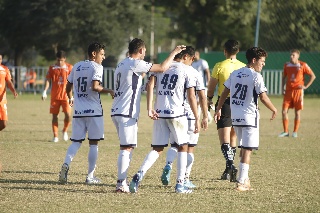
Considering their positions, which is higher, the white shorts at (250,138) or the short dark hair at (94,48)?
the short dark hair at (94,48)

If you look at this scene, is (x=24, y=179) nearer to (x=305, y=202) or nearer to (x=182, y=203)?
(x=182, y=203)

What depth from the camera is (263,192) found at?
35.7 ft

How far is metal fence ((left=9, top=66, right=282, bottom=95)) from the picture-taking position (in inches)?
1688

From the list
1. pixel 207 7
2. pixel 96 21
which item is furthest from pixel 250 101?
pixel 207 7

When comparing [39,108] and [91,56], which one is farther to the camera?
[39,108]

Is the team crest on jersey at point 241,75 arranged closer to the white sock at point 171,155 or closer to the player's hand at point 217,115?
the player's hand at point 217,115

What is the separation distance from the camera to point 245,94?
1098 centimetres

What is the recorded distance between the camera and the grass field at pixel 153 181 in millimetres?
9672

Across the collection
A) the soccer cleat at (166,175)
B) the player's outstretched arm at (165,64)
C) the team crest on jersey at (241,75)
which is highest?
the player's outstretched arm at (165,64)

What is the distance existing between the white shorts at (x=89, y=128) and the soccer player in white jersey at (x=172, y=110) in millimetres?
1158

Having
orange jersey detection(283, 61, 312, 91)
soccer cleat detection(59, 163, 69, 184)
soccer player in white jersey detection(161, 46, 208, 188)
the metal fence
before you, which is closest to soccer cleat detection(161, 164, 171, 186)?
soccer player in white jersey detection(161, 46, 208, 188)

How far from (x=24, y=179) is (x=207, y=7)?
50339 mm

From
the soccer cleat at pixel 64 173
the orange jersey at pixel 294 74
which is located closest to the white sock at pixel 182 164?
the soccer cleat at pixel 64 173

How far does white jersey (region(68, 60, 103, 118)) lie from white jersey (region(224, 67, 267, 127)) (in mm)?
2011
